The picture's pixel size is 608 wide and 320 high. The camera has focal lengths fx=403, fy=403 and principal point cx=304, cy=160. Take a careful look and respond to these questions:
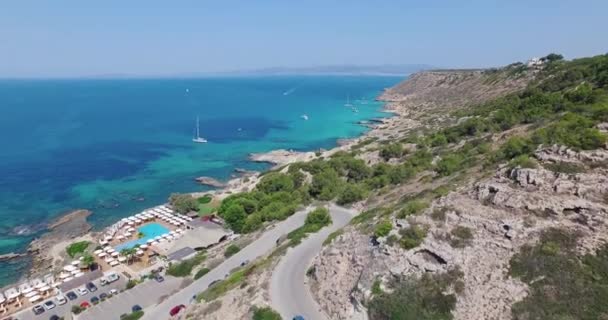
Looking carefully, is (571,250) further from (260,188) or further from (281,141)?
(281,141)

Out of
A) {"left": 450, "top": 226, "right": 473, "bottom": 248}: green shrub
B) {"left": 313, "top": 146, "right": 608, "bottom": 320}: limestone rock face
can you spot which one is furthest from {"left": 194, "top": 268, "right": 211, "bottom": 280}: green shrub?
{"left": 450, "top": 226, "right": 473, "bottom": 248}: green shrub

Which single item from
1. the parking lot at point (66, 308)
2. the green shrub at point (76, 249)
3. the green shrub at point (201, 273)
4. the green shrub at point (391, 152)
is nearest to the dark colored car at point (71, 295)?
the parking lot at point (66, 308)

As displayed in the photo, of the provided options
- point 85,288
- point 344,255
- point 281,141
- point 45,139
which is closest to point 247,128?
point 281,141

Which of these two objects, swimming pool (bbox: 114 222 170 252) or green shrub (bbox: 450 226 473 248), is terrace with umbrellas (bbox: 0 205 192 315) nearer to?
swimming pool (bbox: 114 222 170 252)

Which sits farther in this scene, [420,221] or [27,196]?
[27,196]

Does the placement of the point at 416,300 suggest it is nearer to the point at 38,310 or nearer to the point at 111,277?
the point at 111,277

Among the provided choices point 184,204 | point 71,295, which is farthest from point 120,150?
point 71,295
